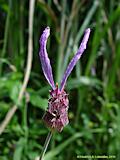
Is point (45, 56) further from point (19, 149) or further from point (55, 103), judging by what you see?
point (19, 149)

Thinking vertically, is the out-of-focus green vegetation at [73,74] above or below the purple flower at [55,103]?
above

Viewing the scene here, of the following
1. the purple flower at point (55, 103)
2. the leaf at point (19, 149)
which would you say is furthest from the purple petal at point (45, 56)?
the leaf at point (19, 149)

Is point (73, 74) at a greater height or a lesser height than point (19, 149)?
greater

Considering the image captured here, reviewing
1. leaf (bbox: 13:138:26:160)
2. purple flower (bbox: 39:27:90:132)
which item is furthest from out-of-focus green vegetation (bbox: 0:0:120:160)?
purple flower (bbox: 39:27:90:132)

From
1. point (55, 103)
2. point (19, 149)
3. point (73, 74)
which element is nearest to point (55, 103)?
point (55, 103)

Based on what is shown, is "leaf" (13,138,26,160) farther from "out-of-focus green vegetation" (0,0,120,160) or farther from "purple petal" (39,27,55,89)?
"purple petal" (39,27,55,89)

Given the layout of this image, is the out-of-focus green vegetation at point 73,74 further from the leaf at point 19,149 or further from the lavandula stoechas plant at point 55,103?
the lavandula stoechas plant at point 55,103

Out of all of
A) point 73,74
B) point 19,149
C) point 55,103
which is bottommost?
point 55,103

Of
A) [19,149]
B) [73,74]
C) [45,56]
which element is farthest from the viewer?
[73,74]

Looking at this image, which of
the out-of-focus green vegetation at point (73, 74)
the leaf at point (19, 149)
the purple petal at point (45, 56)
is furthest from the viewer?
the out-of-focus green vegetation at point (73, 74)
